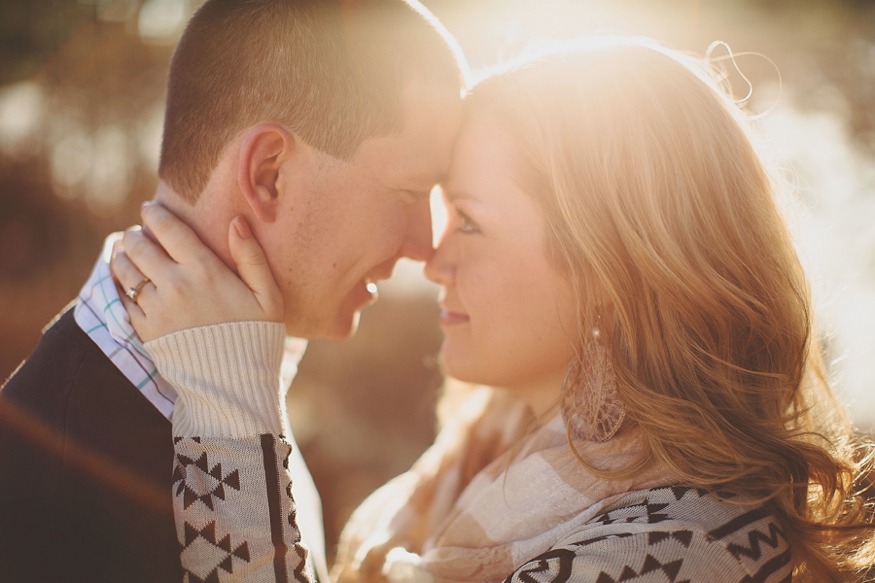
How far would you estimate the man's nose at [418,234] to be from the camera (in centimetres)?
216

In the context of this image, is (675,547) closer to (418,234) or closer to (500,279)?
(500,279)

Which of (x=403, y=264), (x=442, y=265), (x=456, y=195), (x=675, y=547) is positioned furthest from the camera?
(x=403, y=264)

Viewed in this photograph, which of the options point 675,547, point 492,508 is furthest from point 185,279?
point 675,547

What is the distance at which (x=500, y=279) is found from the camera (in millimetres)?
1963

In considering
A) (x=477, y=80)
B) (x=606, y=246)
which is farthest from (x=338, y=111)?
(x=606, y=246)

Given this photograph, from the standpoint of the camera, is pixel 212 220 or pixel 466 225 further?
pixel 466 225

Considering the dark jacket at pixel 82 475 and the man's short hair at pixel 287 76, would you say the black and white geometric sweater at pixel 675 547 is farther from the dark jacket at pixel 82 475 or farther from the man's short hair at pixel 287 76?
the man's short hair at pixel 287 76

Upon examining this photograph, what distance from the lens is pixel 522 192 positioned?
1.91 metres

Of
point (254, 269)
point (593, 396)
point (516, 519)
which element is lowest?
point (516, 519)

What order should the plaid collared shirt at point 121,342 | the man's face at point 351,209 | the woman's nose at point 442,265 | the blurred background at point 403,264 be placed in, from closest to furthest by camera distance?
the plaid collared shirt at point 121,342 < the man's face at point 351,209 < the woman's nose at point 442,265 < the blurred background at point 403,264

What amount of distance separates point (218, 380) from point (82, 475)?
37 cm

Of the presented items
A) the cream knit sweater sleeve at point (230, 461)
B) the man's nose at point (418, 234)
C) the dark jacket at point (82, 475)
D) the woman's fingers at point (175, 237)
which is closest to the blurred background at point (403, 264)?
the man's nose at point (418, 234)

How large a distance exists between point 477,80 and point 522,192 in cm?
54

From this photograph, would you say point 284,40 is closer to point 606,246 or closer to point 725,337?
point 606,246
